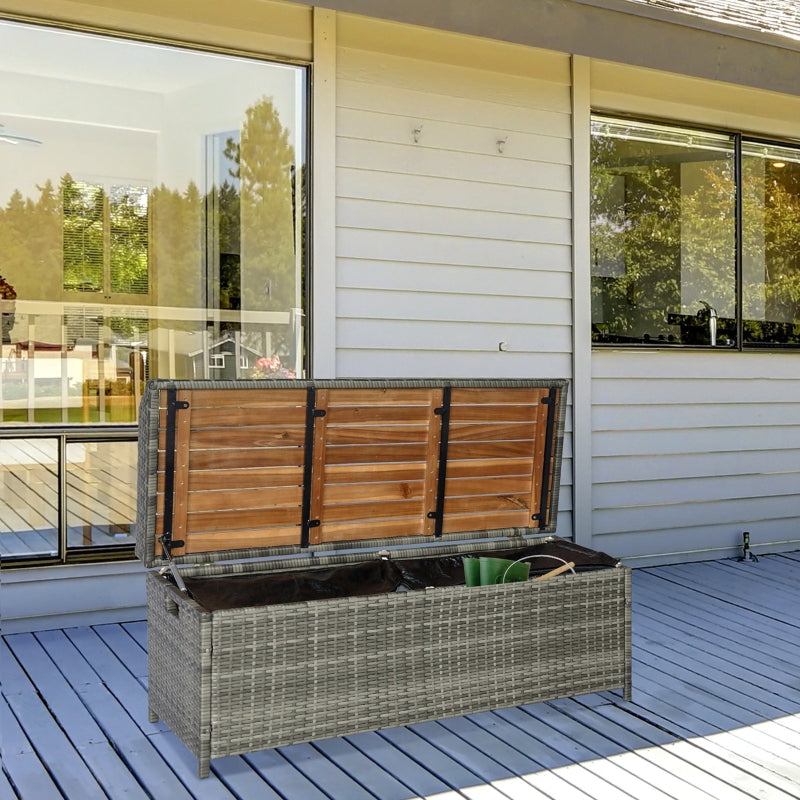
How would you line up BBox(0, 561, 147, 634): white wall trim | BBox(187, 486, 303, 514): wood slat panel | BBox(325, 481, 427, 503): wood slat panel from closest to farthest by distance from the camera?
BBox(187, 486, 303, 514): wood slat panel → BBox(325, 481, 427, 503): wood slat panel → BBox(0, 561, 147, 634): white wall trim

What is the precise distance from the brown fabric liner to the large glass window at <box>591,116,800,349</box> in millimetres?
1817

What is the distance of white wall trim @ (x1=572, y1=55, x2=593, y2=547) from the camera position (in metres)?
4.63

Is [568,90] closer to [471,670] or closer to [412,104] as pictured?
[412,104]

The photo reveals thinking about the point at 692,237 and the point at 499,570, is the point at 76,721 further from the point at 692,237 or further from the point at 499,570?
the point at 692,237

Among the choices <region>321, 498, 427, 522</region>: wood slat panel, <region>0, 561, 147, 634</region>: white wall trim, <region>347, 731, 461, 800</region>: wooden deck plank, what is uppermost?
<region>321, 498, 427, 522</region>: wood slat panel

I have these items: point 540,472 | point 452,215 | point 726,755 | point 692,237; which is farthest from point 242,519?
point 692,237

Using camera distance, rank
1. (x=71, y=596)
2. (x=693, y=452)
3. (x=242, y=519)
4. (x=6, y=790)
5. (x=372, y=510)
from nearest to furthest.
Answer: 1. (x=6, y=790)
2. (x=242, y=519)
3. (x=372, y=510)
4. (x=71, y=596)
5. (x=693, y=452)

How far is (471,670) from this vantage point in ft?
8.98

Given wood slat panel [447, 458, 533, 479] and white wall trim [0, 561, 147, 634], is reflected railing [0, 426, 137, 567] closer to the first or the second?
white wall trim [0, 561, 147, 634]

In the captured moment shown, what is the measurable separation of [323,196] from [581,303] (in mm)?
1377

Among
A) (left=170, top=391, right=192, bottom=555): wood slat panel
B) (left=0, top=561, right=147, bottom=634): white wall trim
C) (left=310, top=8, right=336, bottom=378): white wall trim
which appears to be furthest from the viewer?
(left=310, top=8, right=336, bottom=378): white wall trim

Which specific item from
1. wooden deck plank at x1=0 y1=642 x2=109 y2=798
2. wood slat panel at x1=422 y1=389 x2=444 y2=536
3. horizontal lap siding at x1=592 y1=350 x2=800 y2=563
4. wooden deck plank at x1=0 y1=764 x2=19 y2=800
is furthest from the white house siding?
wooden deck plank at x1=0 y1=764 x2=19 y2=800

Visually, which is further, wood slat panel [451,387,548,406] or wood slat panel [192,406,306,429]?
wood slat panel [451,387,548,406]

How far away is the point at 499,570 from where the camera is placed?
287 centimetres
